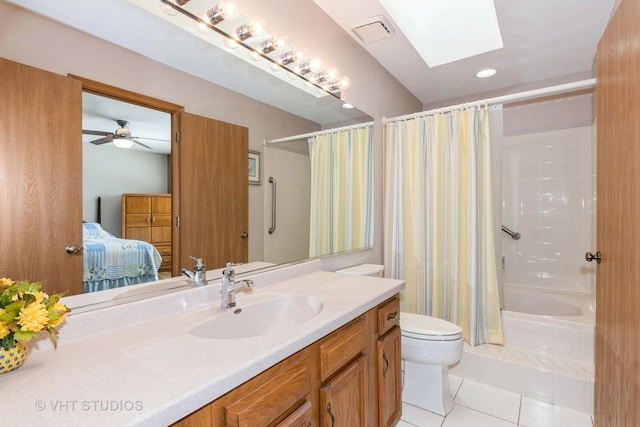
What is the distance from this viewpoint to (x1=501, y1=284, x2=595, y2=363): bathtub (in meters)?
2.07

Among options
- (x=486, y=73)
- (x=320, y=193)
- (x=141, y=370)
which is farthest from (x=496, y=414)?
(x=486, y=73)

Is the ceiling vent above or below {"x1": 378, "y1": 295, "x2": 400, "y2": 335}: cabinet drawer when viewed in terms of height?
above

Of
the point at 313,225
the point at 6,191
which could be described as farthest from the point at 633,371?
the point at 6,191

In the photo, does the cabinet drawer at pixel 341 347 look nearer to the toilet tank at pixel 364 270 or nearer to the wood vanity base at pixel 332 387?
the wood vanity base at pixel 332 387

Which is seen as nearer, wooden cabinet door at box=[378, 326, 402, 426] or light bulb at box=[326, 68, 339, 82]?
wooden cabinet door at box=[378, 326, 402, 426]

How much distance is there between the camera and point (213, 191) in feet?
4.40

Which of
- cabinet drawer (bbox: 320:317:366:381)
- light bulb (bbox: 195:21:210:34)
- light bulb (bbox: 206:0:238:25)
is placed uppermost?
light bulb (bbox: 206:0:238:25)

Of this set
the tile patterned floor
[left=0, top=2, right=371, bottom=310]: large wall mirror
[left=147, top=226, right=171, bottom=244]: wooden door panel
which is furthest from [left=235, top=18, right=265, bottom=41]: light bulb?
the tile patterned floor

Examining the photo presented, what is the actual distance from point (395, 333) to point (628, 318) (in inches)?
34.2

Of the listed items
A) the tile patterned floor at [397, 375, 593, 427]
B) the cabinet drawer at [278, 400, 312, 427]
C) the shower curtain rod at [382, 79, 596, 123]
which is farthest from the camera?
the shower curtain rod at [382, 79, 596, 123]

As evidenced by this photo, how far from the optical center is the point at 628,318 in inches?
46.1

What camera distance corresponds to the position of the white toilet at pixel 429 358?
1782 millimetres

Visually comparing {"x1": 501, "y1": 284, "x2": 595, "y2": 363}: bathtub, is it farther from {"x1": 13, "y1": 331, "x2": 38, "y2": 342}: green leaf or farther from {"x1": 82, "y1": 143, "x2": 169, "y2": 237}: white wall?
{"x1": 13, "y1": 331, "x2": 38, "y2": 342}: green leaf

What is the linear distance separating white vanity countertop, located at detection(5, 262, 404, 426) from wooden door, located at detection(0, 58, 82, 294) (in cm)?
18
